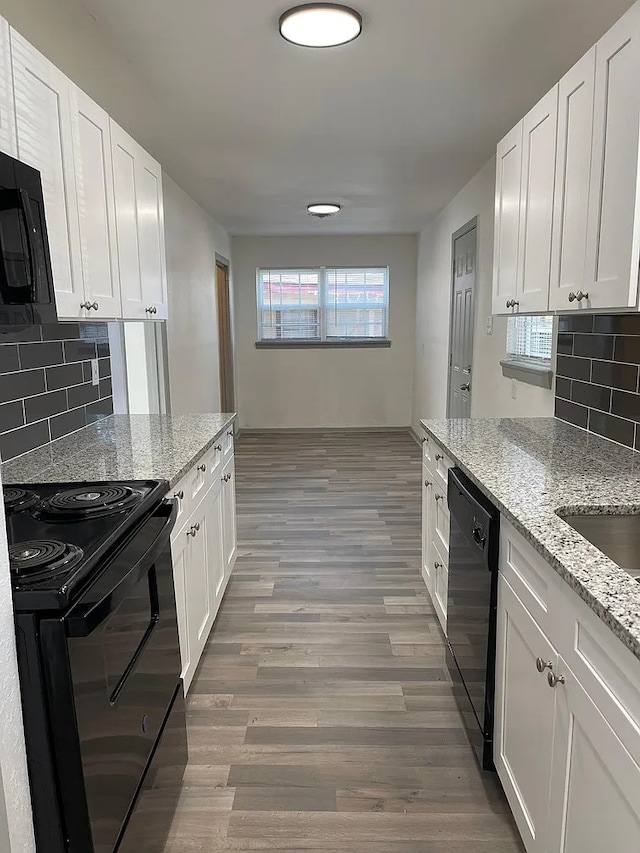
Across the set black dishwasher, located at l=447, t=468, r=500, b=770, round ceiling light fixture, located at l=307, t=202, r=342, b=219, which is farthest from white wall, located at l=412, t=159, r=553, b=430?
black dishwasher, located at l=447, t=468, r=500, b=770

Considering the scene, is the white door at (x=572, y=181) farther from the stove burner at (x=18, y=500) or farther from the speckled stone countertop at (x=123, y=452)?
the stove burner at (x=18, y=500)

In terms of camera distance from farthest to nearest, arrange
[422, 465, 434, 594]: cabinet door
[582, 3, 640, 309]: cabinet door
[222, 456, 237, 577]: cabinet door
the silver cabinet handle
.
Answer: [222, 456, 237, 577]: cabinet door, [422, 465, 434, 594]: cabinet door, [582, 3, 640, 309]: cabinet door, the silver cabinet handle

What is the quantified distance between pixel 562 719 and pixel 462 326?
13.4 feet

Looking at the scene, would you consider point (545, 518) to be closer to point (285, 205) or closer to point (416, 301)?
point (285, 205)

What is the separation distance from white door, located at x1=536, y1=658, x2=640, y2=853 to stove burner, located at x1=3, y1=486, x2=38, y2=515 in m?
1.39

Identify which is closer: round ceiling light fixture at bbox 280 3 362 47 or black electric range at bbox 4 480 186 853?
black electric range at bbox 4 480 186 853

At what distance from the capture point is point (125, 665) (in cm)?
140

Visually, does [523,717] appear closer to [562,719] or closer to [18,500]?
[562,719]

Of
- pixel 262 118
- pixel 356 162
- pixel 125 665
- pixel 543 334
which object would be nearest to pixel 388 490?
pixel 543 334

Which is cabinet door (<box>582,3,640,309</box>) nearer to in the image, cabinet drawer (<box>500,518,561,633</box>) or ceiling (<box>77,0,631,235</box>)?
ceiling (<box>77,0,631,235</box>)

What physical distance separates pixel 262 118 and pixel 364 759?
2983 mm

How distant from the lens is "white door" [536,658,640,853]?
0.96 m

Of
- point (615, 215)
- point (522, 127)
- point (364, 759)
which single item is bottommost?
point (364, 759)

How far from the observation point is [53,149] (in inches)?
72.2
